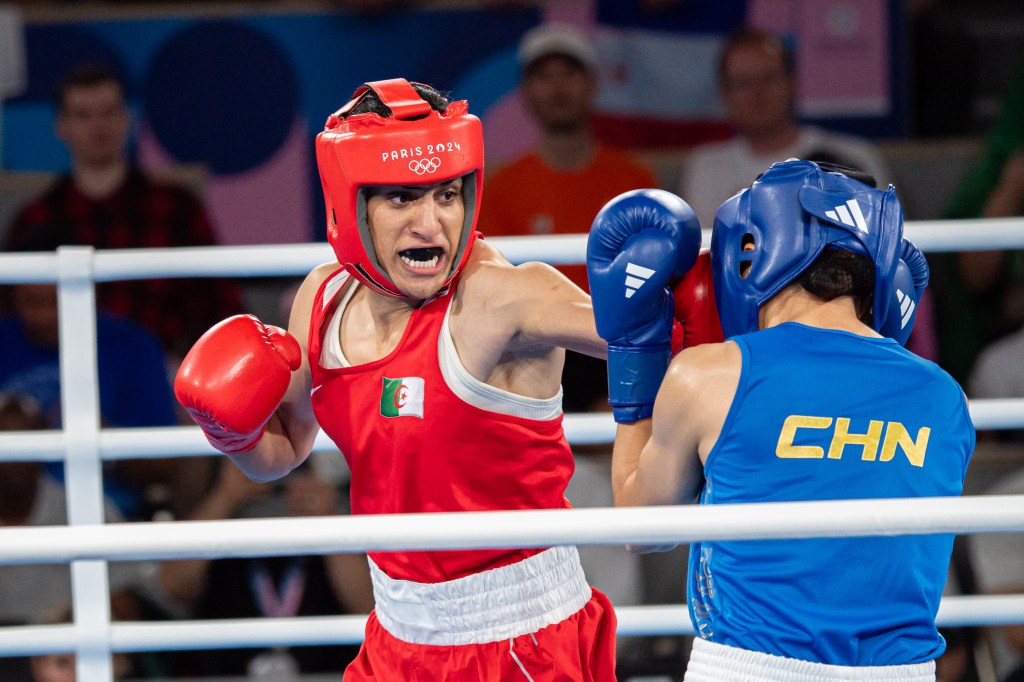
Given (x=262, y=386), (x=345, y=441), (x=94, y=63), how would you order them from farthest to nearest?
(x=94, y=63)
(x=345, y=441)
(x=262, y=386)

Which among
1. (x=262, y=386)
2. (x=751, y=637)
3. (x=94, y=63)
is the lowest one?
(x=751, y=637)

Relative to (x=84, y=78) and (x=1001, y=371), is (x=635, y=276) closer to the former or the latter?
(x=1001, y=371)

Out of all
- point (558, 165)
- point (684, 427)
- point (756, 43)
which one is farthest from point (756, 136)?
point (684, 427)

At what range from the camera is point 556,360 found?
6.88ft

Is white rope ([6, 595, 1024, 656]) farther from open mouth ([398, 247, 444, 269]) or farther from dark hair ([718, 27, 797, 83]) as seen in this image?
dark hair ([718, 27, 797, 83])

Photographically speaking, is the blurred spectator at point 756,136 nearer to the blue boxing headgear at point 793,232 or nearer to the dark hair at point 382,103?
the dark hair at point 382,103

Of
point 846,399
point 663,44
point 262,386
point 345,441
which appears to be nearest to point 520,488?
point 345,441

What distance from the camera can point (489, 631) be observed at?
2029 mm

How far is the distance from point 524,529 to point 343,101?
3328 mm

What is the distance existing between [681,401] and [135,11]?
344 centimetres

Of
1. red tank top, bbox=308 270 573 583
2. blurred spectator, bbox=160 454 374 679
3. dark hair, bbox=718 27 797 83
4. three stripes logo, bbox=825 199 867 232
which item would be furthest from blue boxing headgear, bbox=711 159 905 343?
dark hair, bbox=718 27 797 83

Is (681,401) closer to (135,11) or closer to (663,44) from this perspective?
(663,44)

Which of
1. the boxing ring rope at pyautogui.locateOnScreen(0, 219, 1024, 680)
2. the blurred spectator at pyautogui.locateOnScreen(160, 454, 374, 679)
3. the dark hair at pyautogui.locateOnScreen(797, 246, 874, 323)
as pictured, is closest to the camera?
the dark hair at pyautogui.locateOnScreen(797, 246, 874, 323)

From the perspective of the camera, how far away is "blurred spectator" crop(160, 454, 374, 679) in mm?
3268
